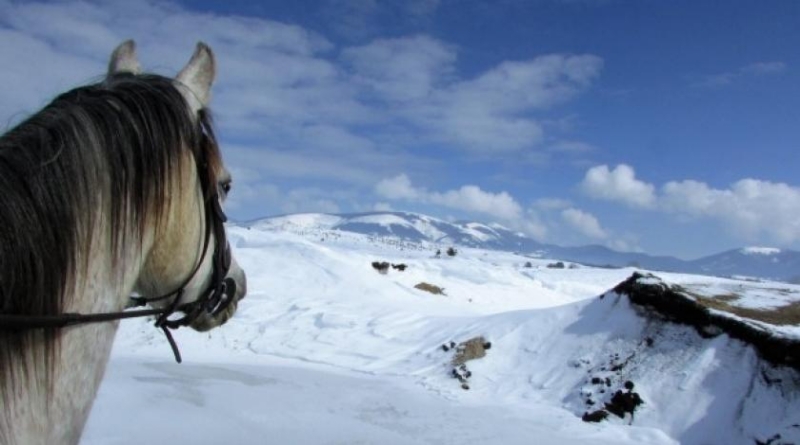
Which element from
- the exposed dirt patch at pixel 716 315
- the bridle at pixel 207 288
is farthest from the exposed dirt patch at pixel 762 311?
the bridle at pixel 207 288

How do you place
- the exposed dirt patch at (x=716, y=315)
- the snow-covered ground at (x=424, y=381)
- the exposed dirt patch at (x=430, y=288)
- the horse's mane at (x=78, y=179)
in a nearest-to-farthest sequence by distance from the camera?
1. the horse's mane at (x=78, y=179)
2. the snow-covered ground at (x=424, y=381)
3. the exposed dirt patch at (x=716, y=315)
4. the exposed dirt patch at (x=430, y=288)

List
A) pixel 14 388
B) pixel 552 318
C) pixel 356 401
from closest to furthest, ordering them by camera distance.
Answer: pixel 14 388 → pixel 356 401 → pixel 552 318

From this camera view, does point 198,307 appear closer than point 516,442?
Yes

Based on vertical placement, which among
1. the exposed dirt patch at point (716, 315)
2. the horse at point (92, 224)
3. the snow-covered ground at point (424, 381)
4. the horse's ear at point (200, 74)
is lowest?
the snow-covered ground at point (424, 381)

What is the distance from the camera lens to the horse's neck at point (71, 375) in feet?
5.05

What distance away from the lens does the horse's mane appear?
4.88 ft

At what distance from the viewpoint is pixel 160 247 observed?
6.34 feet

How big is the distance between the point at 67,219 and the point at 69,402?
538 millimetres

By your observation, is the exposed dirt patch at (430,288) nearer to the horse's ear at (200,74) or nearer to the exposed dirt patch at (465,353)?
the exposed dirt patch at (465,353)

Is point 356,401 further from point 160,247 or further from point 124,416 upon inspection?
point 160,247

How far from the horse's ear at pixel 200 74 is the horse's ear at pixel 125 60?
0.61 feet

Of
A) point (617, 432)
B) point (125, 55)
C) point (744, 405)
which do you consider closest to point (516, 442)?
point (617, 432)

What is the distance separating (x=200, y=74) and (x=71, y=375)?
1.11m

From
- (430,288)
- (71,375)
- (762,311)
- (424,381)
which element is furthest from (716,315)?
(430,288)
